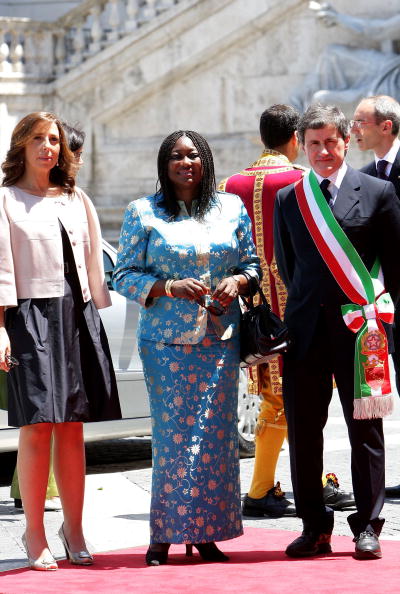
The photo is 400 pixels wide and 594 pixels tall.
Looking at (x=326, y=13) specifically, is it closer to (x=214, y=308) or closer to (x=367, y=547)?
(x=214, y=308)

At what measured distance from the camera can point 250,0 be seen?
22.1m

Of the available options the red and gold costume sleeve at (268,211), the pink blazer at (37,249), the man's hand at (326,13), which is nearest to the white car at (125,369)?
the red and gold costume sleeve at (268,211)

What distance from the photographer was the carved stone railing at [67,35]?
22.7 m

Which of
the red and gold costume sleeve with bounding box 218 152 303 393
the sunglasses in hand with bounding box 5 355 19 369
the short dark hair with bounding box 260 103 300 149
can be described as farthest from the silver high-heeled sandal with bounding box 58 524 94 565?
the short dark hair with bounding box 260 103 300 149

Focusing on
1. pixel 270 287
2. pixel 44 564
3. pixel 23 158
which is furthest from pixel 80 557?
pixel 270 287

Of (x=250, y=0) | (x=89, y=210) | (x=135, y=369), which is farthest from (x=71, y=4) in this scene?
(x=89, y=210)

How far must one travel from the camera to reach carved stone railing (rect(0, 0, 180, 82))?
22672 mm

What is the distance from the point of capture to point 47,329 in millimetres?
5859

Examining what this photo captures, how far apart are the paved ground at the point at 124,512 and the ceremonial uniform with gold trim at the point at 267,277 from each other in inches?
13.8

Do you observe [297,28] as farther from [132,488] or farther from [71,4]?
[132,488]

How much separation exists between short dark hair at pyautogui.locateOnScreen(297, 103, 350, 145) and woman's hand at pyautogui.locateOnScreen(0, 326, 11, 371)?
1.56 metres

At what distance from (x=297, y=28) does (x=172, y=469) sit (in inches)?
666

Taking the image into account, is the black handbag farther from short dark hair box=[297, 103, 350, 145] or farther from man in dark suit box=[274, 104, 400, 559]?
short dark hair box=[297, 103, 350, 145]

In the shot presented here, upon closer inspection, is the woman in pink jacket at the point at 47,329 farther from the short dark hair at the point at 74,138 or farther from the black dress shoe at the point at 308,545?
the short dark hair at the point at 74,138
